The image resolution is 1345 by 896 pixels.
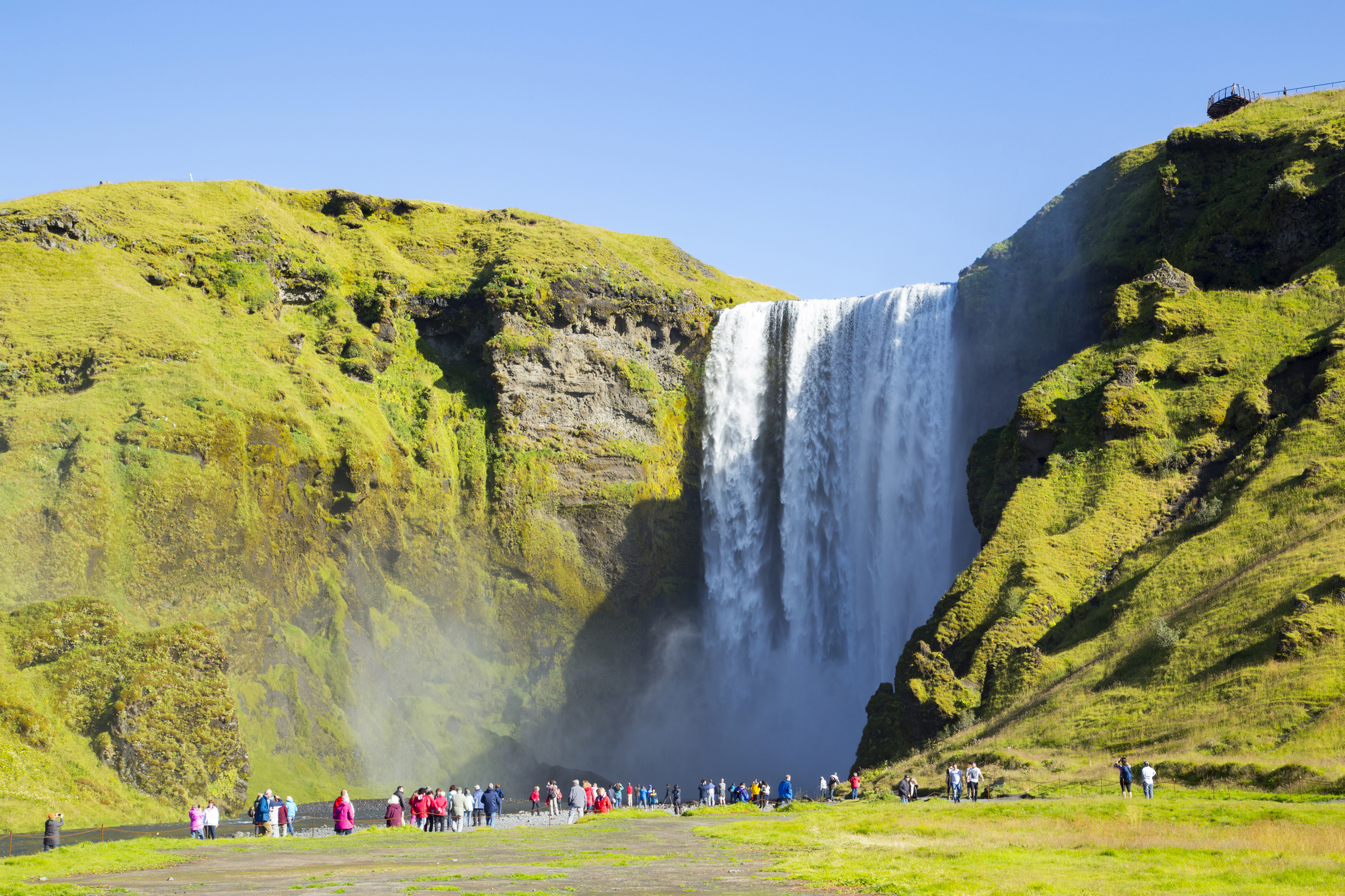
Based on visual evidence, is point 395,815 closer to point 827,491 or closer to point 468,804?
point 468,804

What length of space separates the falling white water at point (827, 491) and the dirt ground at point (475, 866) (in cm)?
3789

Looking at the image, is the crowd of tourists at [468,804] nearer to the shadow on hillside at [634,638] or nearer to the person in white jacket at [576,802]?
the person in white jacket at [576,802]

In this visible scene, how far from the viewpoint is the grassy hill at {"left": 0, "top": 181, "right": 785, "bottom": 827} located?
62344 mm

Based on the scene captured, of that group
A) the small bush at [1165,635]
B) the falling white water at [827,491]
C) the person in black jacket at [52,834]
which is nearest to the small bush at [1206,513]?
the small bush at [1165,635]

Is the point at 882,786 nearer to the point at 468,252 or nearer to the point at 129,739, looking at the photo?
the point at 129,739

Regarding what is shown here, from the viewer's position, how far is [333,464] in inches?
2862

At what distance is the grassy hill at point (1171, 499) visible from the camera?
37812 mm

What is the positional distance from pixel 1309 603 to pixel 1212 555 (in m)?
8.13

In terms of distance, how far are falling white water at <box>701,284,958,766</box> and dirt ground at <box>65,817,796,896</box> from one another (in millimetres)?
37886

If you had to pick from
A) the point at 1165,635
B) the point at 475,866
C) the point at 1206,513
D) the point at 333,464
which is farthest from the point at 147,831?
the point at 1206,513

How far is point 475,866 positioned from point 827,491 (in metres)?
55.9

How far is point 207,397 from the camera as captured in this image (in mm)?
69562

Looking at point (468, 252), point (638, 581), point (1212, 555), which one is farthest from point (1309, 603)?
point (468, 252)

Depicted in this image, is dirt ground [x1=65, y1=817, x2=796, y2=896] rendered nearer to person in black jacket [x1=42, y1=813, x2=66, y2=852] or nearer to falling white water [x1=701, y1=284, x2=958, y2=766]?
person in black jacket [x1=42, y1=813, x2=66, y2=852]
